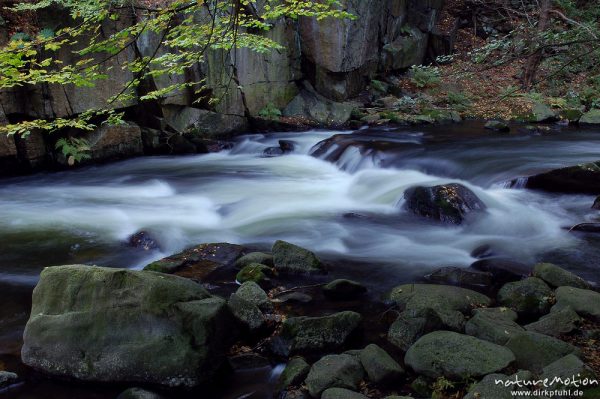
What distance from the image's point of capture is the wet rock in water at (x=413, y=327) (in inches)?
181

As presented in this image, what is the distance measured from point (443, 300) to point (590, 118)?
48.5ft

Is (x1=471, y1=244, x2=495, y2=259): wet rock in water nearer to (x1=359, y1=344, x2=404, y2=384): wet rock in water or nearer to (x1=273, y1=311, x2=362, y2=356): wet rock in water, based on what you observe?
(x1=273, y1=311, x2=362, y2=356): wet rock in water

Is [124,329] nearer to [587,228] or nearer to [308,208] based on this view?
[308,208]

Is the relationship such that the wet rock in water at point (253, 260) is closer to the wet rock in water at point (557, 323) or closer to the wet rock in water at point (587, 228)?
the wet rock in water at point (557, 323)

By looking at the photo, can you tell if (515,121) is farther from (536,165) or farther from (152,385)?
(152,385)

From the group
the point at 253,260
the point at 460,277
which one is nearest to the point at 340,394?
the point at 460,277

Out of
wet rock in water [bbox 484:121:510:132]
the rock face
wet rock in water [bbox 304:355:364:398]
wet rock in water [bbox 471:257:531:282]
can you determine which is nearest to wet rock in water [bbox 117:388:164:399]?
the rock face

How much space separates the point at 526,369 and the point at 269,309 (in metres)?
2.56

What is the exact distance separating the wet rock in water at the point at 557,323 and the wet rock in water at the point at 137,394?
134 inches

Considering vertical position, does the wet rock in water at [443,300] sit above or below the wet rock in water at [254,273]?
below

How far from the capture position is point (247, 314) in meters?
4.88

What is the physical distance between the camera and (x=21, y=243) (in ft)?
26.5

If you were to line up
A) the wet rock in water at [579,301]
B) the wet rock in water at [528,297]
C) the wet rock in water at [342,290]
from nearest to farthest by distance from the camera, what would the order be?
the wet rock in water at [579,301], the wet rock in water at [528,297], the wet rock in water at [342,290]

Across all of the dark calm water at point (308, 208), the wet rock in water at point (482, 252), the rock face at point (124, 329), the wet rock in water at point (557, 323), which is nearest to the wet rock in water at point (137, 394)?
the rock face at point (124, 329)
